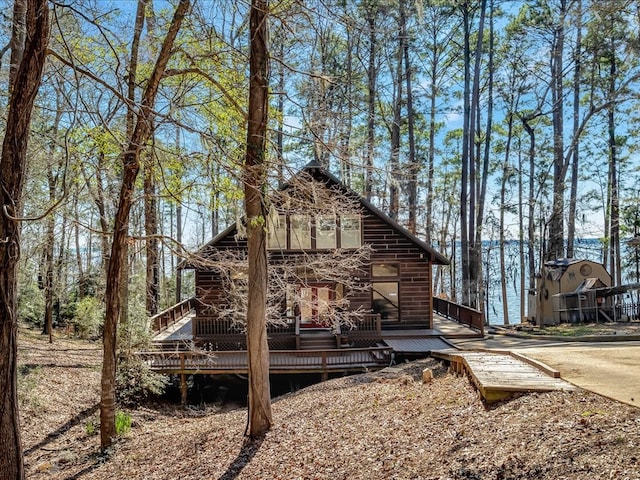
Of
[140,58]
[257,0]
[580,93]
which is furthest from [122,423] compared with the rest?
[580,93]

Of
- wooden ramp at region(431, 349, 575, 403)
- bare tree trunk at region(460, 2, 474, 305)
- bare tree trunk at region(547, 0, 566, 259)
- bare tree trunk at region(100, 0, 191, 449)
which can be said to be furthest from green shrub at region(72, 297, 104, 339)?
bare tree trunk at region(547, 0, 566, 259)

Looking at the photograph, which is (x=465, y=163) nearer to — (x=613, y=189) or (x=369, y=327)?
(x=613, y=189)

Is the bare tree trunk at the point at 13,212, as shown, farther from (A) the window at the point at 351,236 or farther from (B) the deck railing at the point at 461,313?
(B) the deck railing at the point at 461,313

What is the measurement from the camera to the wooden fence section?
39.3 ft

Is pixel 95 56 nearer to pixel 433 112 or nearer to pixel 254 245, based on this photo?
pixel 254 245

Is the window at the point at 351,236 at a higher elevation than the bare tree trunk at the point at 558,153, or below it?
below

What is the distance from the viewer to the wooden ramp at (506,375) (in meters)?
5.08

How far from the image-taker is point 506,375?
18.8 ft

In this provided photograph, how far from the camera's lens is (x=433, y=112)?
2538 cm

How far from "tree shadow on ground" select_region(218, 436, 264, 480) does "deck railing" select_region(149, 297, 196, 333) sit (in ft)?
21.2

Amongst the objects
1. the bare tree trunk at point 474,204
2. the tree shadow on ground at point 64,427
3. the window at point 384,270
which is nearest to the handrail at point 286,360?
the tree shadow on ground at point 64,427

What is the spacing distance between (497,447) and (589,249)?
25515 millimetres

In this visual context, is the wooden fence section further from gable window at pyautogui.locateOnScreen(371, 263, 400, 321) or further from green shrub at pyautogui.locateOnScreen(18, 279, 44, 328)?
green shrub at pyautogui.locateOnScreen(18, 279, 44, 328)

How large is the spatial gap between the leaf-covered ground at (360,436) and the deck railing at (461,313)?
16.8 ft
